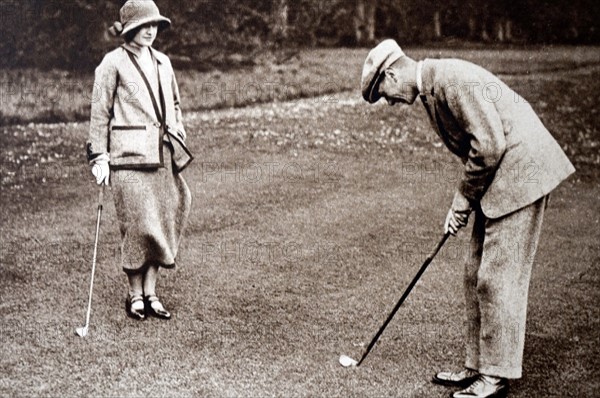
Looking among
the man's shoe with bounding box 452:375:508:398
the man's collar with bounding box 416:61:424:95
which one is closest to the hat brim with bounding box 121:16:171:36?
the man's collar with bounding box 416:61:424:95

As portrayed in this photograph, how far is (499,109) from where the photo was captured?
10.1 feet

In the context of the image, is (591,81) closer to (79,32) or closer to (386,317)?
(386,317)

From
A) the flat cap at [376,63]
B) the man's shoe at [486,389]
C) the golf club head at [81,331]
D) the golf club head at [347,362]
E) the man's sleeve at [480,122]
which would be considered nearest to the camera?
the man's sleeve at [480,122]

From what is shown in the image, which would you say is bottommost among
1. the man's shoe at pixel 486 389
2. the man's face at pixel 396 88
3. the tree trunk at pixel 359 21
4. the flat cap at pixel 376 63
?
the man's shoe at pixel 486 389

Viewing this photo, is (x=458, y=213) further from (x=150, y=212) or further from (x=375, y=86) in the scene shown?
(x=150, y=212)

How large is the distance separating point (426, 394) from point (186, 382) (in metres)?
1.06

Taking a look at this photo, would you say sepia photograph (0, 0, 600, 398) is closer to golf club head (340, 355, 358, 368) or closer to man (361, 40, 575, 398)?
golf club head (340, 355, 358, 368)

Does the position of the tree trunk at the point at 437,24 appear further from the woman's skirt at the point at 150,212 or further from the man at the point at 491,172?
the woman's skirt at the point at 150,212

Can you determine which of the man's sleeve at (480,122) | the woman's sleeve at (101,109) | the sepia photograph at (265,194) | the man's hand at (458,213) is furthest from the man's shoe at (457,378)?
the woman's sleeve at (101,109)

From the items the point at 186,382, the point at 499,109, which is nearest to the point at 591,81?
the point at 499,109

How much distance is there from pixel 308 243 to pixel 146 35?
4.03 feet

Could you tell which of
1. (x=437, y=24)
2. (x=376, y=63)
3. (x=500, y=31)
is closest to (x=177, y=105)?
(x=376, y=63)

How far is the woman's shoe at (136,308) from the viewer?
3643 mm

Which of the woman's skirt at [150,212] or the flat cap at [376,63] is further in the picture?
the woman's skirt at [150,212]
